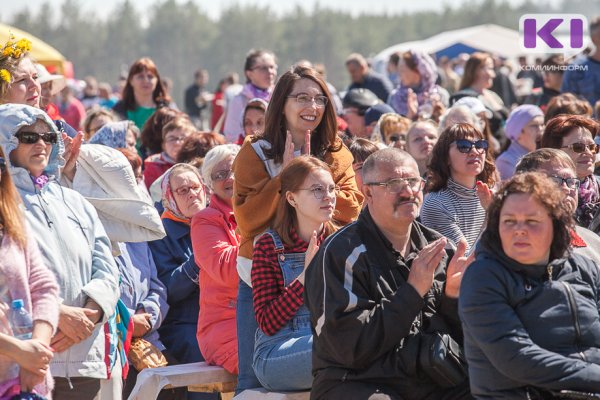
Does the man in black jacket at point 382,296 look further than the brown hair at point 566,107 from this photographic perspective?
No

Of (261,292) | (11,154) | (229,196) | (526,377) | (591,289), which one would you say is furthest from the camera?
(229,196)

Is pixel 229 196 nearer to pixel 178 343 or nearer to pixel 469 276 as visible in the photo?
pixel 178 343

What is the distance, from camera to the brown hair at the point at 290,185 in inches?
214

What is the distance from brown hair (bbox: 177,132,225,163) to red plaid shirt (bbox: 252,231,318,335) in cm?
261

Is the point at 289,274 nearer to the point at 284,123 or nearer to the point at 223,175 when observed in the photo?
the point at 284,123

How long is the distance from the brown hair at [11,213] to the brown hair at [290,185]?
1542 mm

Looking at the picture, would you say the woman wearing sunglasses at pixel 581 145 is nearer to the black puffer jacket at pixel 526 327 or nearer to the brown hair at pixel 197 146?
the black puffer jacket at pixel 526 327

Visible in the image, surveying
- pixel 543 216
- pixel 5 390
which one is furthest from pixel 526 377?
pixel 5 390

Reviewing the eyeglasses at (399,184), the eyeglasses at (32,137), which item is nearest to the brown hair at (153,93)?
the eyeglasses at (32,137)

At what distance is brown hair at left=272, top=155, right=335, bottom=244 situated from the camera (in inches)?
214

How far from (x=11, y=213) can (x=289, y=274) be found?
162cm

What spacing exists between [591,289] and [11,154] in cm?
270

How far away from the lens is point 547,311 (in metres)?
4.13

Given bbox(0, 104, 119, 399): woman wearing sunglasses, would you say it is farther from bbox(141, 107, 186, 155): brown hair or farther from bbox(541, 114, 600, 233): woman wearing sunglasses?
bbox(141, 107, 186, 155): brown hair
